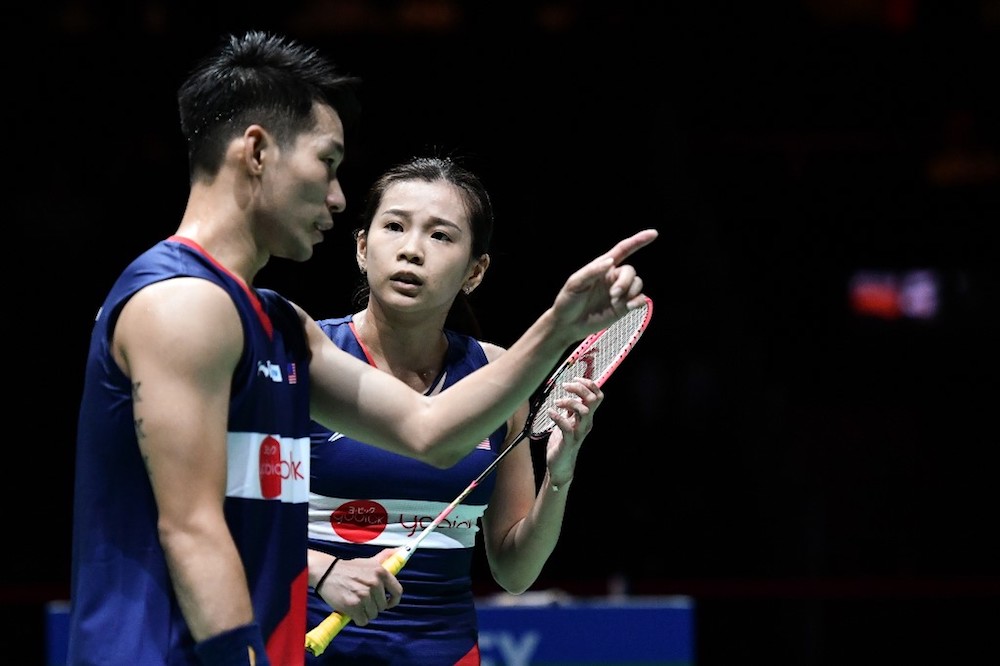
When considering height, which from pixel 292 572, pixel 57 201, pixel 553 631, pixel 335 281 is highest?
pixel 57 201

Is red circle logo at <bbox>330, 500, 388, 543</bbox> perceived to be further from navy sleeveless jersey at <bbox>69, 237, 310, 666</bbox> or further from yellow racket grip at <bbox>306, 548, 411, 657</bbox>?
navy sleeveless jersey at <bbox>69, 237, 310, 666</bbox>

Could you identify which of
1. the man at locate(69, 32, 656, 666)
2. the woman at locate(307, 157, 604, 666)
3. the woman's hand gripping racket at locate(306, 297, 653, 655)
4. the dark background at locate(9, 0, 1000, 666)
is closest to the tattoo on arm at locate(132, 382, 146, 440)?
the man at locate(69, 32, 656, 666)

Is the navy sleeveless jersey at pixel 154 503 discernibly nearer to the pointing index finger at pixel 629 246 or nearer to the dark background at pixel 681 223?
the pointing index finger at pixel 629 246

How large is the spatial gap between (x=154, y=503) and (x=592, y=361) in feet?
4.19

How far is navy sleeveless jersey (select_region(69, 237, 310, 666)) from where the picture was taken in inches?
73.0

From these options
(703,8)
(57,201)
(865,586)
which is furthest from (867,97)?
(57,201)

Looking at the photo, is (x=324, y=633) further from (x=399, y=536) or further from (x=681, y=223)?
(x=681, y=223)

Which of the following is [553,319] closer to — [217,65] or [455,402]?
[455,402]

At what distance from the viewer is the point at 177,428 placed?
5.92 ft

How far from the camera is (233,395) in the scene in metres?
1.93

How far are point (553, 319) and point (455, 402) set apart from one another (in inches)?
9.0

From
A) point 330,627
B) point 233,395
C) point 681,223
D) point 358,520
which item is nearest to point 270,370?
point 233,395

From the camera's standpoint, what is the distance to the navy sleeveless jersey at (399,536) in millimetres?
2752

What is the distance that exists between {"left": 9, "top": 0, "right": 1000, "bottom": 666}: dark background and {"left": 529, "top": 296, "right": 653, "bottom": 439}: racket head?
12.6 ft
